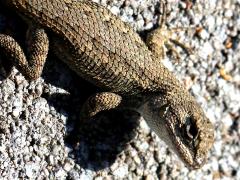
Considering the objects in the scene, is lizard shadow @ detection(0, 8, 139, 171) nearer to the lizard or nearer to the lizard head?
the lizard

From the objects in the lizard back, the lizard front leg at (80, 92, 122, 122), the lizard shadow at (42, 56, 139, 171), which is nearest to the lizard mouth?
the lizard back

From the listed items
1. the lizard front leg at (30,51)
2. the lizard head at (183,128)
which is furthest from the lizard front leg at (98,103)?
the lizard front leg at (30,51)

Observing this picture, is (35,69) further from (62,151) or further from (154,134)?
(154,134)

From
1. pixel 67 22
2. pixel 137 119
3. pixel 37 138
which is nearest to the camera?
pixel 67 22

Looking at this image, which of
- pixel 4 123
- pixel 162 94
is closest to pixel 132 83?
pixel 162 94

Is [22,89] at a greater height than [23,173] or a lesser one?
greater

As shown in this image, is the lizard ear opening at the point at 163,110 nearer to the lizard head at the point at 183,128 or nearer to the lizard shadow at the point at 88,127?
the lizard head at the point at 183,128

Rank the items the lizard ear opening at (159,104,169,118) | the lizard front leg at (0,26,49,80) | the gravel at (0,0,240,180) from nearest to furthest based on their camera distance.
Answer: the lizard front leg at (0,26,49,80) → the gravel at (0,0,240,180) → the lizard ear opening at (159,104,169,118)
